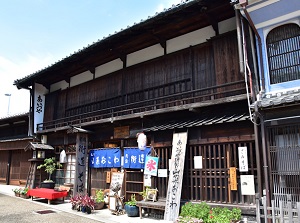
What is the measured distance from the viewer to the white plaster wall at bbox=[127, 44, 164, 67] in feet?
42.0

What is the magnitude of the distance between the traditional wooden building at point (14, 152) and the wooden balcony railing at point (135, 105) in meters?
4.83

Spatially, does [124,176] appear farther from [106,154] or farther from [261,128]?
[261,128]

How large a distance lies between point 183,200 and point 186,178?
87 centimetres

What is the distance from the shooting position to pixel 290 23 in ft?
28.5

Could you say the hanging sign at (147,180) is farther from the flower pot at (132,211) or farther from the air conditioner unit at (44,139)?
the air conditioner unit at (44,139)

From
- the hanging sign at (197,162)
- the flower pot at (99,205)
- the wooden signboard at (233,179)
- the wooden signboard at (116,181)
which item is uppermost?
the hanging sign at (197,162)

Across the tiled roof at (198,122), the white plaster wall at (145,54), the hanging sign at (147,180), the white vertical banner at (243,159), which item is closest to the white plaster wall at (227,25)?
the white plaster wall at (145,54)

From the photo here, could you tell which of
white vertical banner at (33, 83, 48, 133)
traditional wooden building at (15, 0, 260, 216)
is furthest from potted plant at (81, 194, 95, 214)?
white vertical banner at (33, 83, 48, 133)

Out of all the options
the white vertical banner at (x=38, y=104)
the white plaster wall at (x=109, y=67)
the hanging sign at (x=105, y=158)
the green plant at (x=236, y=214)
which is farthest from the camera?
the white vertical banner at (x=38, y=104)

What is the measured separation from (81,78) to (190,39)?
28.0ft

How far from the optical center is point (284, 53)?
28.9 ft

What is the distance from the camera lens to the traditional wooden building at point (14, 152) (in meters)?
21.5

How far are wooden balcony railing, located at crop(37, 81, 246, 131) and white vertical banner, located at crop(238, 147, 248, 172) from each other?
7.20ft

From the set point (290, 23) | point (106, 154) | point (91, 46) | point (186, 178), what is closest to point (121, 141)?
point (106, 154)
